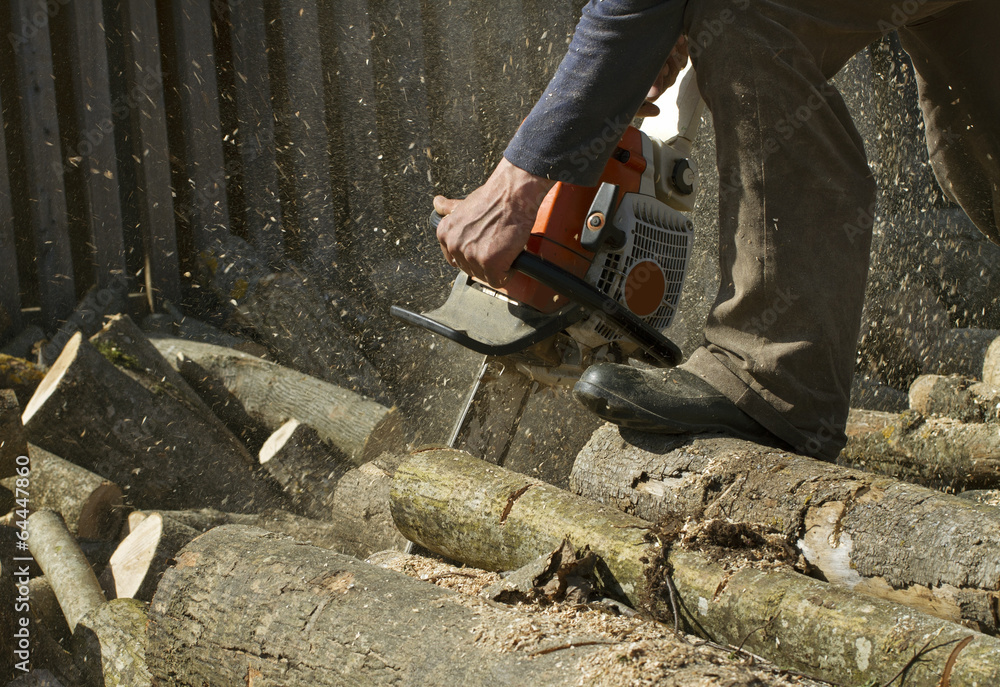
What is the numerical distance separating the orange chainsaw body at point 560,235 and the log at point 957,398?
1590mm

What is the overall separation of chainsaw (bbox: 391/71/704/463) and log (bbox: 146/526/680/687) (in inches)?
29.9

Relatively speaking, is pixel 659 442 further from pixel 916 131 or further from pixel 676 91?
pixel 916 131

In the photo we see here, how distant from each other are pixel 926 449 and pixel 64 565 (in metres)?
2.77

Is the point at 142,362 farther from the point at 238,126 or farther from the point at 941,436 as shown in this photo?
the point at 941,436

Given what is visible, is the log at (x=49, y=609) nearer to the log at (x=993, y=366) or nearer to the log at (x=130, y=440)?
the log at (x=130, y=440)

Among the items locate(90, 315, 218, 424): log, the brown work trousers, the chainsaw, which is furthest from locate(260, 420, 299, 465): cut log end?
the brown work trousers

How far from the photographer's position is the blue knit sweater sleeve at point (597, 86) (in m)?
1.81

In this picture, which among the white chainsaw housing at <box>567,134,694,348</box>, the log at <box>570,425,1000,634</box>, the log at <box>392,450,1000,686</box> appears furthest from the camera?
the white chainsaw housing at <box>567,134,694,348</box>

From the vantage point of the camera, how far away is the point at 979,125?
209cm

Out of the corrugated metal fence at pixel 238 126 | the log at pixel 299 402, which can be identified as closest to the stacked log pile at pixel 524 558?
the log at pixel 299 402

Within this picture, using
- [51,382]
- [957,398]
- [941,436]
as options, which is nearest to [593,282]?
[941,436]

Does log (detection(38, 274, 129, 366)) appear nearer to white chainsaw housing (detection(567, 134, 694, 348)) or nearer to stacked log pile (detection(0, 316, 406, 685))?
stacked log pile (detection(0, 316, 406, 685))

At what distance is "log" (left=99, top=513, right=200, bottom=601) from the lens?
7.82 feet

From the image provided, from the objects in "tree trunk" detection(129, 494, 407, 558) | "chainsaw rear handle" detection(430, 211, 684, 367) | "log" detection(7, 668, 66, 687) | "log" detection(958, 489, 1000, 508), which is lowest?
"log" detection(7, 668, 66, 687)
